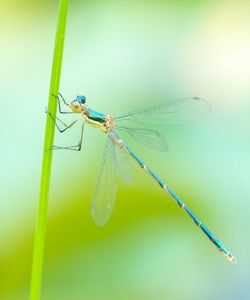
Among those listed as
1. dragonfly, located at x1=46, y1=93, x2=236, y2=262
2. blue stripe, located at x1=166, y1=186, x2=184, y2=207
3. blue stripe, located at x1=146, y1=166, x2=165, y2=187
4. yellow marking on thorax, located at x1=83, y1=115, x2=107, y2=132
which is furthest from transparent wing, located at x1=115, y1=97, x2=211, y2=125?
blue stripe, located at x1=166, y1=186, x2=184, y2=207

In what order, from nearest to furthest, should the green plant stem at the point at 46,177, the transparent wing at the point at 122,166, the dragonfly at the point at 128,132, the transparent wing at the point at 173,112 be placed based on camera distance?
1. the green plant stem at the point at 46,177
2. the dragonfly at the point at 128,132
3. the transparent wing at the point at 122,166
4. the transparent wing at the point at 173,112

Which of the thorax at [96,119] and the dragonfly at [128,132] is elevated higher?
the thorax at [96,119]

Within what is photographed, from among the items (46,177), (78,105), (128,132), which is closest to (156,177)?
(128,132)

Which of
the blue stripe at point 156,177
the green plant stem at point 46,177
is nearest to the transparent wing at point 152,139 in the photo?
the blue stripe at point 156,177

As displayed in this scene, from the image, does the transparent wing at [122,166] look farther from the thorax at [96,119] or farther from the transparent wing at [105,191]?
the thorax at [96,119]

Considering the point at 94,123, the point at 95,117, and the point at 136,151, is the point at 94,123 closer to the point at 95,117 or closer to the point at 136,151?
the point at 95,117

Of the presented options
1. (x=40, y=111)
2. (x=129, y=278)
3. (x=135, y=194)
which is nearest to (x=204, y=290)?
(x=129, y=278)

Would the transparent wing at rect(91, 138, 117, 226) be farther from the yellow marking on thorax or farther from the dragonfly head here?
the dragonfly head
